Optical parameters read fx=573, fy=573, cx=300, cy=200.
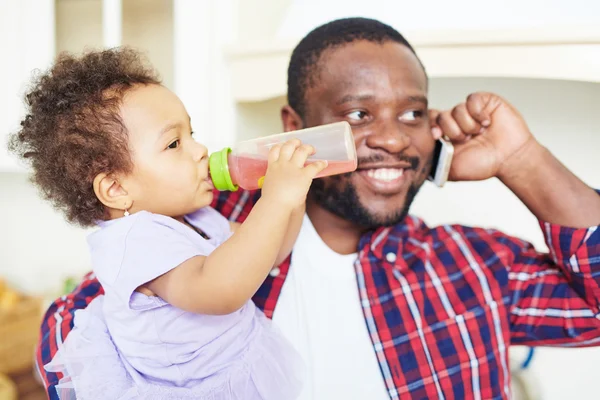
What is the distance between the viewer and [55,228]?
88.4 inches

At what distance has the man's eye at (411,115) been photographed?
1.10 metres

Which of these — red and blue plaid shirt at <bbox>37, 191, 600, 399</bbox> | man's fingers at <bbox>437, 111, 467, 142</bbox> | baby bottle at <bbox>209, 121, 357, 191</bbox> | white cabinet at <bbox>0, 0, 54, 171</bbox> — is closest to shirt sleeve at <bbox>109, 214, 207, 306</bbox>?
baby bottle at <bbox>209, 121, 357, 191</bbox>

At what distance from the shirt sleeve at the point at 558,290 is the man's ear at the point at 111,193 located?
0.73 metres

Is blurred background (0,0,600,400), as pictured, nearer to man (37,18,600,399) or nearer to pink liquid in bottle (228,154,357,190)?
man (37,18,600,399)

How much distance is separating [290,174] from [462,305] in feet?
1.72

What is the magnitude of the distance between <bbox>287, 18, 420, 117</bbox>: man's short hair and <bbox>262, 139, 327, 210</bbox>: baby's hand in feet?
1.32

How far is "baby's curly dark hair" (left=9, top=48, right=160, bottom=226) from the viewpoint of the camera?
0.82 metres

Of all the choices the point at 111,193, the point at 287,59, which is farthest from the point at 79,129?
the point at 287,59

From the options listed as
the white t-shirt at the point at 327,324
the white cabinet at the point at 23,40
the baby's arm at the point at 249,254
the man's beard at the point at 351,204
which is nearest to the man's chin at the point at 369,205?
the man's beard at the point at 351,204

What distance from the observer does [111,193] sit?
846 millimetres

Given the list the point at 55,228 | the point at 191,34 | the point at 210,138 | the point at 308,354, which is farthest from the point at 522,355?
the point at 55,228

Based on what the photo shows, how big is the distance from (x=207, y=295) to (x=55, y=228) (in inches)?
68.4

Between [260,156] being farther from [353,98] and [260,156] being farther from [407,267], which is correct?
[407,267]

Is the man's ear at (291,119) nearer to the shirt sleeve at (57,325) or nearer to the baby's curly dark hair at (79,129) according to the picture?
the baby's curly dark hair at (79,129)
